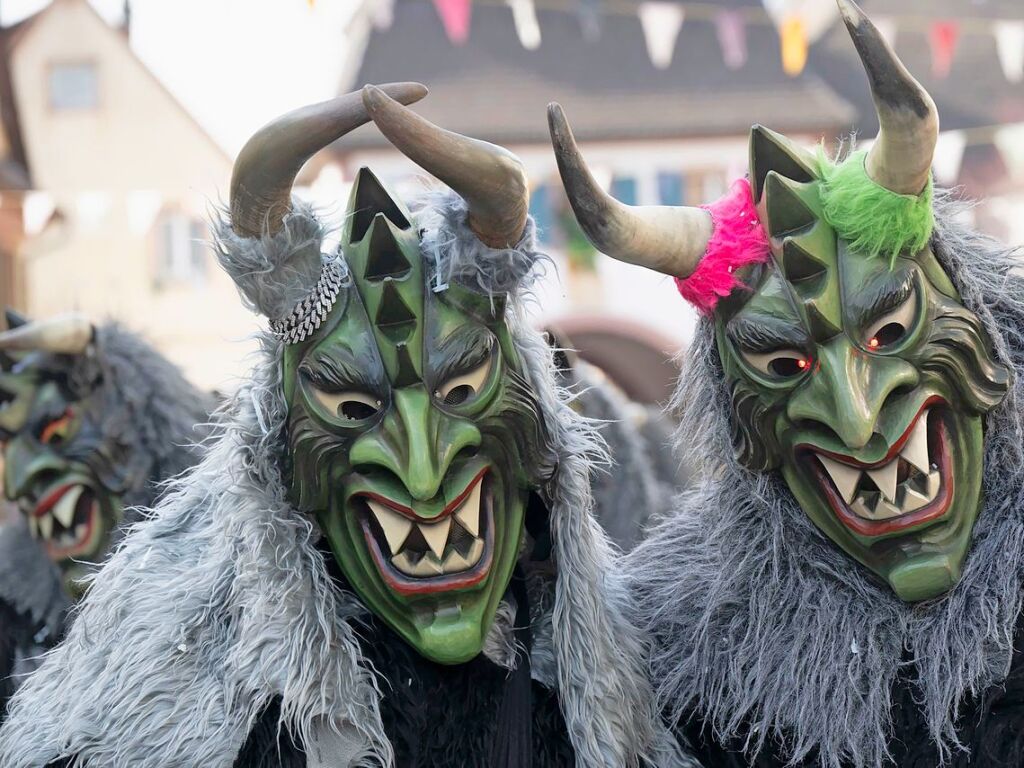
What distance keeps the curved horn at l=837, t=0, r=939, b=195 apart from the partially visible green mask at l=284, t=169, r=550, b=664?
706 millimetres

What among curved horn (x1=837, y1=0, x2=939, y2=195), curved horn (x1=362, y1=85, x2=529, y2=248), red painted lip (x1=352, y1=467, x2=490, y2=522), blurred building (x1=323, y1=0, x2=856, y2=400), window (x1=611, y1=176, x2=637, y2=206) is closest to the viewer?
curved horn (x1=362, y1=85, x2=529, y2=248)

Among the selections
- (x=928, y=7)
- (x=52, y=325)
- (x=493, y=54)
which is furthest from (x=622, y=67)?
(x=52, y=325)

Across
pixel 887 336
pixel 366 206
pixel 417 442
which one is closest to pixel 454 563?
pixel 417 442

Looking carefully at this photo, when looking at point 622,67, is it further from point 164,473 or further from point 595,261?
point 164,473

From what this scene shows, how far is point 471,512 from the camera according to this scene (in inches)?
84.6

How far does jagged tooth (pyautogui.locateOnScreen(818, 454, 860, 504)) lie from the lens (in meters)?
2.17

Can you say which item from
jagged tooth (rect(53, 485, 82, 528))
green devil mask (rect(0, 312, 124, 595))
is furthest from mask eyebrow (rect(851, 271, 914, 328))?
jagged tooth (rect(53, 485, 82, 528))

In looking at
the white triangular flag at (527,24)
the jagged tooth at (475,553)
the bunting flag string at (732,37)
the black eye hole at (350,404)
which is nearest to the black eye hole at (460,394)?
the black eye hole at (350,404)

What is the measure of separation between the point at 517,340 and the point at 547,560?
41cm

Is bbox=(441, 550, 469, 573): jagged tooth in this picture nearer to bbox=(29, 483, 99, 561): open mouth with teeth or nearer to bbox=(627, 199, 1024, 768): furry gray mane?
bbox=(627, 199, 1024, 768): furry gray mane

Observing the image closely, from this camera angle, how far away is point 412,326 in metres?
2.13

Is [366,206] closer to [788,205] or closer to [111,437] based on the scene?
[788,205]

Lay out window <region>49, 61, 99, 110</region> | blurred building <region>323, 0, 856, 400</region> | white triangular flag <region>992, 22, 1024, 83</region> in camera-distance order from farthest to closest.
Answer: window <region>49, 61, 99, 110</region> < blurred building <region>323, 0, 856, 400</region> < white triangular flag <region>992, 22, 1024, 83</region>

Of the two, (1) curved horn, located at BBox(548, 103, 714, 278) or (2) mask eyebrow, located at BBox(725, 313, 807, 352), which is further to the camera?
(2) mask eyebrow, located at BBox(725, 313, 807, 352)
